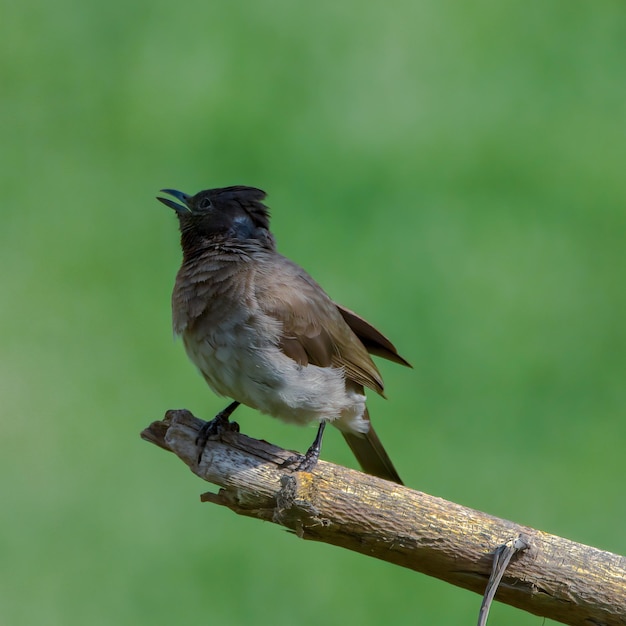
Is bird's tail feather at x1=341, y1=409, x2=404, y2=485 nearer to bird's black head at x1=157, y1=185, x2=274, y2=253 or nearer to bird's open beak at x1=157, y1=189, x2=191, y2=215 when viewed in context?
bird's black head at x1=157, y1=185, x2=274, y2=253

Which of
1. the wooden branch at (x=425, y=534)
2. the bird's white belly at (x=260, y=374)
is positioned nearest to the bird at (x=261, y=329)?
the bird's white belly at (x=260, y=374)

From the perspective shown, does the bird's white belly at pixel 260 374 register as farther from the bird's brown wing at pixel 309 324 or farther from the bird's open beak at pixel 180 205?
the bird's open beak at pixel 180 205

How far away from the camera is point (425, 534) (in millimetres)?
3174

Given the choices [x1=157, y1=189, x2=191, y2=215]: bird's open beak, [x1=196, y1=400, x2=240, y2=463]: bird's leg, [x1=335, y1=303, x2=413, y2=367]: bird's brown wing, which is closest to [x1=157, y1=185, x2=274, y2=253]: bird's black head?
[x1=157, y1=189, x2=191, y2=215]: bird's open beak

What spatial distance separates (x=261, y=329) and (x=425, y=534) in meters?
0.95

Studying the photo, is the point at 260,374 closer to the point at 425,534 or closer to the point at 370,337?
the point at 370,337

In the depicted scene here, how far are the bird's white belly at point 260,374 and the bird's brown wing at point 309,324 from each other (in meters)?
0.07

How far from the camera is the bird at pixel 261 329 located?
3.67 meters

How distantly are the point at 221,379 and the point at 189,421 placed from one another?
23cm

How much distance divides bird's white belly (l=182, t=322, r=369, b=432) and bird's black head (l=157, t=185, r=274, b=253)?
0.52 meters

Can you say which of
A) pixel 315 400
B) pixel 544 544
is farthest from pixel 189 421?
pixel 544 544

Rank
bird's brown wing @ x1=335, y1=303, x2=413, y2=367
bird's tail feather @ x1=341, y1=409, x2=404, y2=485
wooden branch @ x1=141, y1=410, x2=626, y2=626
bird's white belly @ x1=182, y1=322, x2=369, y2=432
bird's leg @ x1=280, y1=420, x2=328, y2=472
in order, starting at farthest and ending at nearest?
bird's tail feather @ x1=341, y1=409, x2=404, y2=485
bird's brown wing @ x1=335, y1=303, x2=413, y2=367
bird's white belly @ x1=182, y1=322, x2=369, y2=432
bird's leg @ x1=280, y1=420, x2=328, y2=472
wooden branch @ x1=141, y1=410, x2=626, y2=626

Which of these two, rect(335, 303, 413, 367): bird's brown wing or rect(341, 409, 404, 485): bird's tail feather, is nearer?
rect(335, 303, 413, 367): bird's brown wing

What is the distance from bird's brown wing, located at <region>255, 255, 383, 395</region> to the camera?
375 cm
